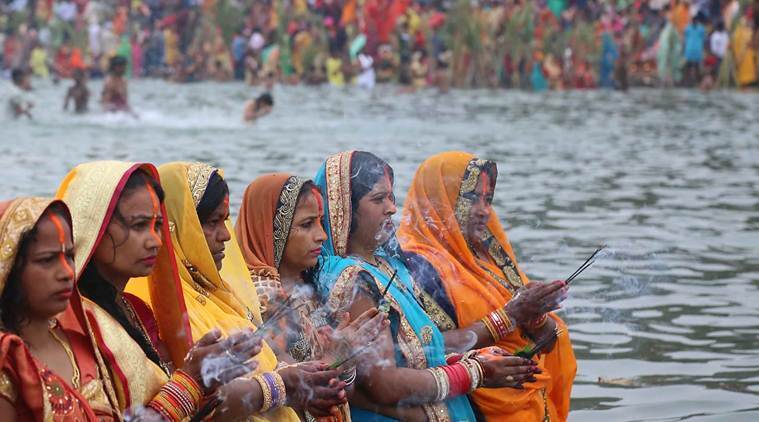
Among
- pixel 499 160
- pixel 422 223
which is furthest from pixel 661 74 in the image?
Result: pixel 422 223

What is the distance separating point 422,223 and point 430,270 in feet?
0.68

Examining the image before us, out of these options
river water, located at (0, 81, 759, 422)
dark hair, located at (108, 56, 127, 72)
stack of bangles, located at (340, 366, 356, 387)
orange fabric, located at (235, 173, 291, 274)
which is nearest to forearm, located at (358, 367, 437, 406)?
stack of bangles, located at (340, 366, 356, 387)

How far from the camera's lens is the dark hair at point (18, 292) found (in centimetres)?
313

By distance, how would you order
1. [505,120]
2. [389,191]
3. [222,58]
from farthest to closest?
[222,58] → [505,120] → [389,191]

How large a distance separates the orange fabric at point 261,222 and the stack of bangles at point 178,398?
922 millimetres

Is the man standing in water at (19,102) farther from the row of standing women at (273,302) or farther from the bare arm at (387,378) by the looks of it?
the bare arm at (387,378)

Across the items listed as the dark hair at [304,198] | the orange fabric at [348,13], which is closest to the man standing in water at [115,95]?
the orange fabric at [348,13]

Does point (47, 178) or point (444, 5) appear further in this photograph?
point (444, 5)

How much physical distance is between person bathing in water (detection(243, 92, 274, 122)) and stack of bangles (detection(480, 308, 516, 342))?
14782 mm

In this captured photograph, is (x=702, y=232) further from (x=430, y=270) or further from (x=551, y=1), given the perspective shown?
(x=551, y=1)

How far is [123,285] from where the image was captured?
362cm

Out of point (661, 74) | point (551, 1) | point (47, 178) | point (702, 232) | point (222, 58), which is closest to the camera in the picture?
point (702, 232)

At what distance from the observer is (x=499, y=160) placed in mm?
15305

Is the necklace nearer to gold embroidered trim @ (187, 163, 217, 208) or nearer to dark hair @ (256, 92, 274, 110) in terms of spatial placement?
gold embroidered trim @ (187, 163, 217, 208)
